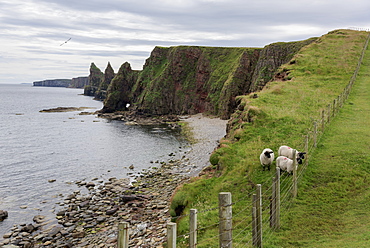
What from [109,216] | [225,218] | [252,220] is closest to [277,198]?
[252,220]

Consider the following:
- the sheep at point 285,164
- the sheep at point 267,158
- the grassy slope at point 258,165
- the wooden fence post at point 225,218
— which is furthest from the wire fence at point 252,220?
the sheep at point 267,158

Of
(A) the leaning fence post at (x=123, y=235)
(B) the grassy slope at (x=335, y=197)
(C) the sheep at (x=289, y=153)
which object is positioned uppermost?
(A) the leaning fence post at (x=123, y=235)

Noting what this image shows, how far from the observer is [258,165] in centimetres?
2102

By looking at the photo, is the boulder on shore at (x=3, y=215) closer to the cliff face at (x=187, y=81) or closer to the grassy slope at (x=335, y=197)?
the grassy slope at (x=335, y=197)

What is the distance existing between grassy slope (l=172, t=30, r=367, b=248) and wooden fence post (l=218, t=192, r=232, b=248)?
1750mm

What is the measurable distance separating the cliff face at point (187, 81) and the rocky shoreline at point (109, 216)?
77.6 meters

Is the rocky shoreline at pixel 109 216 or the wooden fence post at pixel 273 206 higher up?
the wooden fence post at pixel 273 206

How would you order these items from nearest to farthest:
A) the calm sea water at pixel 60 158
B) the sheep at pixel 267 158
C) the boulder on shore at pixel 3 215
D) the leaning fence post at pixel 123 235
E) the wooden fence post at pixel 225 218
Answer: the leaning fence post at pixel 123 235 → the wooden fence post at pixel 225 218 → the sheep at pixel 267 158 → the boulder on shore at pixel 3 215 → the calm sea water at pixel 60 158

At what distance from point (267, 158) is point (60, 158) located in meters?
49.4

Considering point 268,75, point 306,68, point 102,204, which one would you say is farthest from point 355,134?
point 268,75

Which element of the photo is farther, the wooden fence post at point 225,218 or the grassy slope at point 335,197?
the grassy slope at point 335,197

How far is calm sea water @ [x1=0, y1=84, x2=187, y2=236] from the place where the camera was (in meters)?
37.0

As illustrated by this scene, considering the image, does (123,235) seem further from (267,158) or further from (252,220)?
(267,158)

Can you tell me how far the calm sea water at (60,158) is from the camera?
37.0 metres
